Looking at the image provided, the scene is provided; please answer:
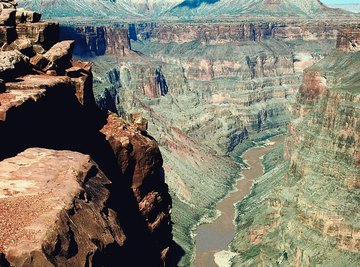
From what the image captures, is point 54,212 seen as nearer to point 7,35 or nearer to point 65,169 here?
point 65,169

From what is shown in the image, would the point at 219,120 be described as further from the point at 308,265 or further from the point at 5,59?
the point at 5,59

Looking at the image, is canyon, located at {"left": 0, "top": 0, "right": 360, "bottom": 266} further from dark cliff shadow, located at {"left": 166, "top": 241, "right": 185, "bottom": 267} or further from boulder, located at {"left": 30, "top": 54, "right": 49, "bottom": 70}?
dark cliff shadow, located at {"left": 166, "top": 241, "right": 185, "bottom": 267}

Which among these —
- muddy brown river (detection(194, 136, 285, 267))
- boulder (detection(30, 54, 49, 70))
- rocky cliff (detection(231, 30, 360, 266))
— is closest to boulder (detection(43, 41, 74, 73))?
boulder (detection(30, 54, 49, 70))

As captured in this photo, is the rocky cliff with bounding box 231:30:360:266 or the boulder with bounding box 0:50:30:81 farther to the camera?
the rocky cliff with bounding box 231:30:360:266

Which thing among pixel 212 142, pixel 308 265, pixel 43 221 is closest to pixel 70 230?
pixel 43 221

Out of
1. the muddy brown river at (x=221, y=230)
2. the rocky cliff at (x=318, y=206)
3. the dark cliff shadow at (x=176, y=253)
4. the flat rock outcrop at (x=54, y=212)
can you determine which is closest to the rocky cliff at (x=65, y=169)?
the flat rock outcrop at (x=54, y=212)

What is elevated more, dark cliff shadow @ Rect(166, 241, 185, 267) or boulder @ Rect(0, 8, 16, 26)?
boulder @ Rect(0, 8, 16, 26)
